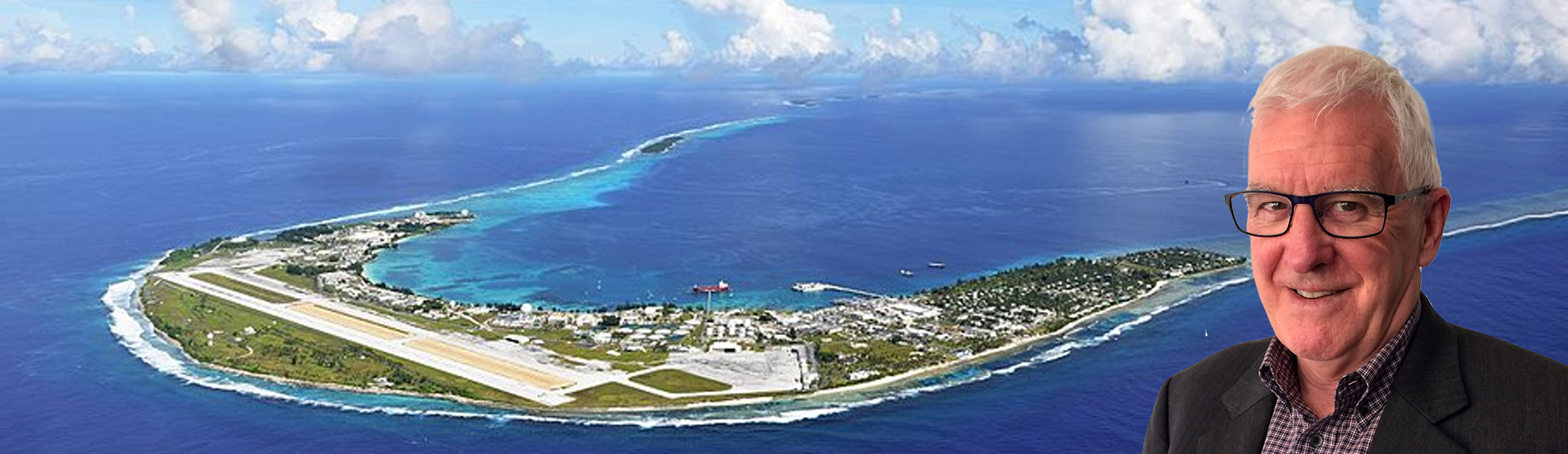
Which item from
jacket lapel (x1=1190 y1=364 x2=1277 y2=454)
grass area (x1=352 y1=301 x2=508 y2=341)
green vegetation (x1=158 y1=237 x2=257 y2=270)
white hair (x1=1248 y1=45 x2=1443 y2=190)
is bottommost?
grass area (x1=352 y1=301 x2=508 y2=341)

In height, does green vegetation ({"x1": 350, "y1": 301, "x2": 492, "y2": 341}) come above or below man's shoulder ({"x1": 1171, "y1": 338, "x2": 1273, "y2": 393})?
below

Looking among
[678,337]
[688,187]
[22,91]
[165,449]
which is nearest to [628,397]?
[678,337]

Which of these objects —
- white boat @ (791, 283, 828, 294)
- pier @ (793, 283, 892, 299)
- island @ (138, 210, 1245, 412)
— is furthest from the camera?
white boat @ (791, 283, 828, 294)

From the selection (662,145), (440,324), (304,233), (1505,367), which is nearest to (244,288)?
(440,324)

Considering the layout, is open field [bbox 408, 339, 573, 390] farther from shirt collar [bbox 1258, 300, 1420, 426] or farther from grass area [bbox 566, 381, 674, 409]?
shirt collar [bbox 1258, 300, 1420, 426]

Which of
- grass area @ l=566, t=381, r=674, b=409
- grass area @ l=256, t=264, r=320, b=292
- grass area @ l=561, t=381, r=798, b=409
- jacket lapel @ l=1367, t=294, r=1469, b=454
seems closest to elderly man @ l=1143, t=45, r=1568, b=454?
jacket lapel @ l=1367, t=294, r=1469, b=454

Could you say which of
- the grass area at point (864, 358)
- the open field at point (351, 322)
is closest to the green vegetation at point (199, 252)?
the open field at point (351, 322)
